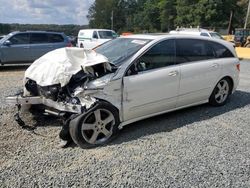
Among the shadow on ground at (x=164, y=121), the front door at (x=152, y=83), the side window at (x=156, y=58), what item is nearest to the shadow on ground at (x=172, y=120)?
the shadow on ground at (x=164, y=121)

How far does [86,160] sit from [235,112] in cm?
355

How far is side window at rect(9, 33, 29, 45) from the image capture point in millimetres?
12559

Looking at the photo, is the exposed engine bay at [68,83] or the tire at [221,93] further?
the tire at [221,93]

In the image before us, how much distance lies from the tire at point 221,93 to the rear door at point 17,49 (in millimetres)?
8921

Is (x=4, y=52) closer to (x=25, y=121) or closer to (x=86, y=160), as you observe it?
(x=25, y=121)

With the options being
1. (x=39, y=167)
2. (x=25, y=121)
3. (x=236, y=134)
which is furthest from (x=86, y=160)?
(x=236, y=134)

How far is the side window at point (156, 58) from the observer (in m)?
4.74

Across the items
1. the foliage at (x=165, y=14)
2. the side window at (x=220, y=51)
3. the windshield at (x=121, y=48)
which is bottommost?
the foliage at (x=165, y=14)

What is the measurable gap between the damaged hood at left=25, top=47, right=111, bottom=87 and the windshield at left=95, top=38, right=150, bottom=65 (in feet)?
1.37

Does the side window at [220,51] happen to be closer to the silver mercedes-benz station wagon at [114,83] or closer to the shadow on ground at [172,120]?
the silver mercedes-benz station wagon at [114,83]

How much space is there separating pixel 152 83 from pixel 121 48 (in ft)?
2.86

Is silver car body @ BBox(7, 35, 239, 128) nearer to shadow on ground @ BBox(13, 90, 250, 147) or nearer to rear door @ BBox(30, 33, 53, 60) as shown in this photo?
shadow on ground @ BBox(13, 90, 250, 147)

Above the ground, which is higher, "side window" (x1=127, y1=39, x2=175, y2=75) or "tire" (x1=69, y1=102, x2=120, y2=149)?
"side window" (x1=127, y1=39, x2=175, y2=75)

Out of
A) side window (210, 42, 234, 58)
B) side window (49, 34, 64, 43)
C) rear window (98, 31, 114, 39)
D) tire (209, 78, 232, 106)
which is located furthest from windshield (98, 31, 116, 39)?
tire (209, 78, 232, 106)
